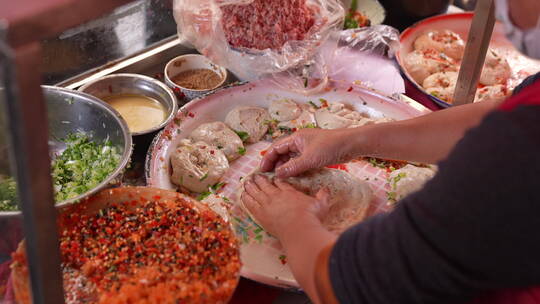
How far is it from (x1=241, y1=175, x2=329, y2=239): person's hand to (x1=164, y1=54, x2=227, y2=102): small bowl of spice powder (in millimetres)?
942

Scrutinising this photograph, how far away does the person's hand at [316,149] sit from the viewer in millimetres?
2166

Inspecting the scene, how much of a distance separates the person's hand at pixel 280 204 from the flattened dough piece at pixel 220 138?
16.7 inches

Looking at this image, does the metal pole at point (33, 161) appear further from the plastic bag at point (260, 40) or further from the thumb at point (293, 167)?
the plastic bag at point (260, 40)

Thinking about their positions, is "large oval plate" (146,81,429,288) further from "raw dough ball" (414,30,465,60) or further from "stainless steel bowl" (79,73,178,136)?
"raw dough ball" (414,30,465,60)

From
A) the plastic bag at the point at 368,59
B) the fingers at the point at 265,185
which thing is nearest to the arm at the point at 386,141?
the fingers at the point at 265,185

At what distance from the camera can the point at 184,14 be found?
2770 millimetres

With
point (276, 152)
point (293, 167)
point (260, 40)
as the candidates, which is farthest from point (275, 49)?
point (293, 167)

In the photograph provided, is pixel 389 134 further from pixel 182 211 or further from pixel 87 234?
pixel 87 234

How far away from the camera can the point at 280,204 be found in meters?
1.80

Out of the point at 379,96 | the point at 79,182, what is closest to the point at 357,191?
Result: the point at 379,96

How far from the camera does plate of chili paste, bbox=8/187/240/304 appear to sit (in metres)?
1.31

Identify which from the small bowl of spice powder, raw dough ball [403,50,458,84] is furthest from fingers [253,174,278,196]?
raw dough ball [403,50,458,84]

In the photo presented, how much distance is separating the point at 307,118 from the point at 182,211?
4.67ft

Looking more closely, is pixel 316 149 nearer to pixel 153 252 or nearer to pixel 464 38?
pixel 153 252
